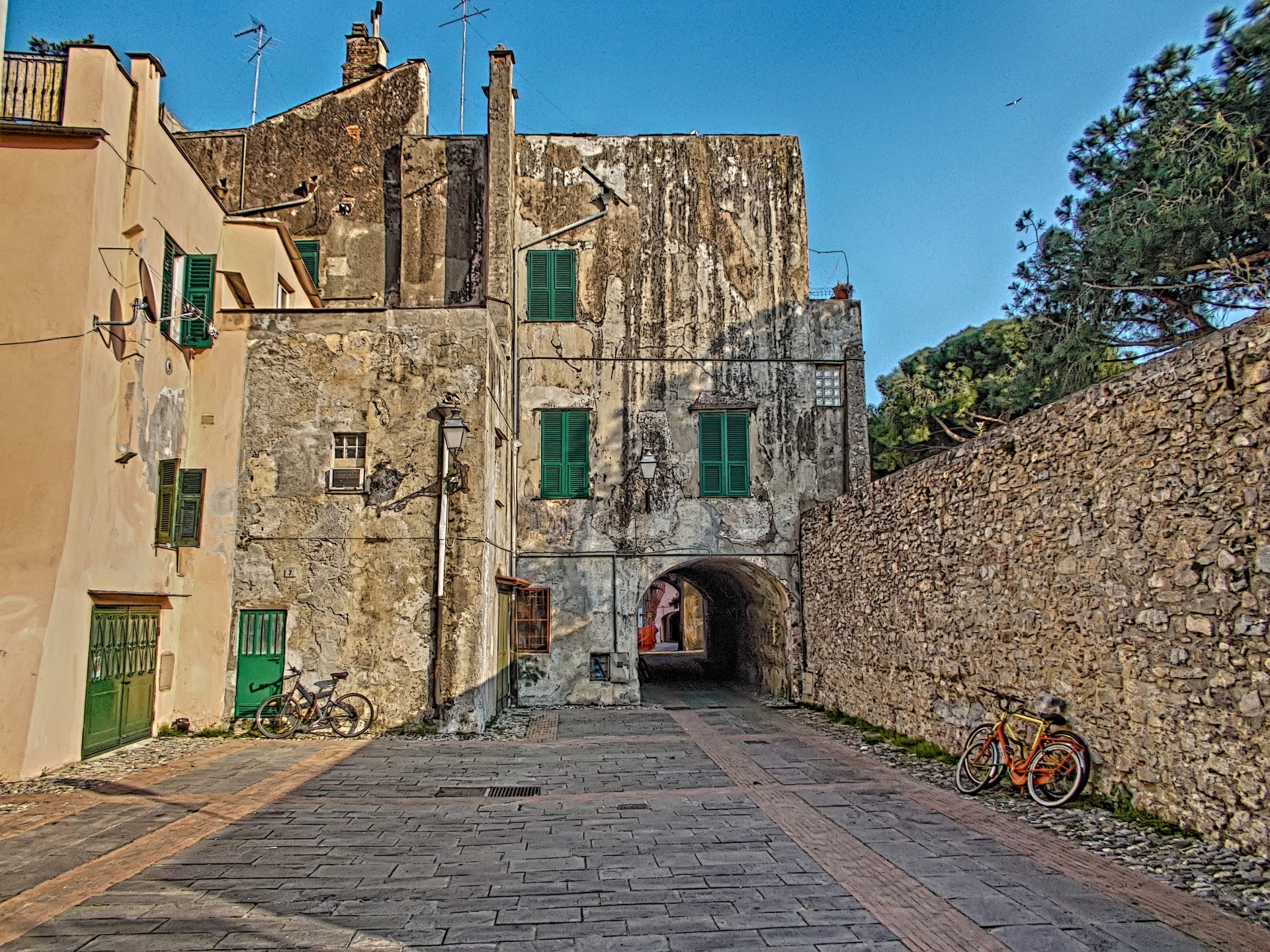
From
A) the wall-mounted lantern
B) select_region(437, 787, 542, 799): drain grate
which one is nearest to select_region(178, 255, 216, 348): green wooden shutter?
select_region(437, 787, 542, 799): drain grate

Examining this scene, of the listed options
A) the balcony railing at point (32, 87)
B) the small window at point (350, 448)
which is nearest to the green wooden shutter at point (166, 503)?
the small window at point (350, 448)

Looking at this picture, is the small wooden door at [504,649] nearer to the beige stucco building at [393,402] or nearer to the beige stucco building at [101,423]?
the beige stucco building at [393,402]

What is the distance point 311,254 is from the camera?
1752 cm

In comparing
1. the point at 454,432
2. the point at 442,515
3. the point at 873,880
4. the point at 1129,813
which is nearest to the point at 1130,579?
the point at 1129,813

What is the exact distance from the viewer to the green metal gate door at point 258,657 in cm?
1236

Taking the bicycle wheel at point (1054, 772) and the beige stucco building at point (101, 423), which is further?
the beige stucco building at point (101, 423)

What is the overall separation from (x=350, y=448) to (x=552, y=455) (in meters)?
4.57

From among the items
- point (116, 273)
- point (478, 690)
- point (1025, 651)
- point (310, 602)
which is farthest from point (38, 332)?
point (1025, 651)

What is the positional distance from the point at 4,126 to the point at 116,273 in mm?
1957

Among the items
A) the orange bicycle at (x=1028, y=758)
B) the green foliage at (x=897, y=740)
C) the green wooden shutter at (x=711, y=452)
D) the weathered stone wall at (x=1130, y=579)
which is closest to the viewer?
the weathered stone wall at (x=1130, y=579)

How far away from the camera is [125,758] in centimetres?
1031

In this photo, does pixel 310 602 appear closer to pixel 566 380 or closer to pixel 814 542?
pixel 566 380

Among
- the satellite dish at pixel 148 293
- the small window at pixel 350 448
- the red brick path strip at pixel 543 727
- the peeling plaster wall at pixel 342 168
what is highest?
the peeling plaster wall at pixel 342 168

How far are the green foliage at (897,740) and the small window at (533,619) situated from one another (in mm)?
5482
